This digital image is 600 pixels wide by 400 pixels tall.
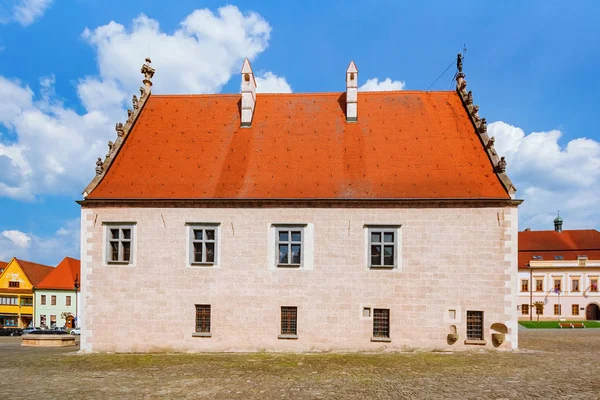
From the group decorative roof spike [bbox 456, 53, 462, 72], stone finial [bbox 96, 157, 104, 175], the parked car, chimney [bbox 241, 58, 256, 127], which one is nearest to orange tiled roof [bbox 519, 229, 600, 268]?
decorative roof spike [bbox 456, 53, 462, 72]

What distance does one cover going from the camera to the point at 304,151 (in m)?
21.5

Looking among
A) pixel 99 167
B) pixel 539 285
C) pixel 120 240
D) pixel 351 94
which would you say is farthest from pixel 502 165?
pixel 539 285

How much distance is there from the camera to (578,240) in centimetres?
5844

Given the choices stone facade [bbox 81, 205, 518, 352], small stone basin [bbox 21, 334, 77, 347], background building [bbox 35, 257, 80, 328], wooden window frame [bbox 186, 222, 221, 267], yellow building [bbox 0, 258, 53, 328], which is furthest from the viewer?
yellow building [bbox 0, 258, 53, 328]

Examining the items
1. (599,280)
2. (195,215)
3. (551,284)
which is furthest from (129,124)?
(599,280)

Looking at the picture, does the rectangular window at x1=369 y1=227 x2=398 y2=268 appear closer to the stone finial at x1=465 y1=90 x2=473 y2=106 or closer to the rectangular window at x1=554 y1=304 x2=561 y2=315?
the stone finial at x1=465 y1=90 x2=473 y2=106

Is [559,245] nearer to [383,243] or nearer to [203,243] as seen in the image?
[383,243]

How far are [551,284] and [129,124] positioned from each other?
55.4 metres

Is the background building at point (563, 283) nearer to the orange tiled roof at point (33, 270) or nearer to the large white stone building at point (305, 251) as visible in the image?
the large white stone building at point (305, 251)

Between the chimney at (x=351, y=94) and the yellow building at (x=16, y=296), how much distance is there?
5675 cm

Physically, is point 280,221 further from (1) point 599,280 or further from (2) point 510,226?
(1) point 599,280

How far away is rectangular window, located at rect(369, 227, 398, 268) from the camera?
63.1 feet

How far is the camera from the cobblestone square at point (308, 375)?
11930 millimetres

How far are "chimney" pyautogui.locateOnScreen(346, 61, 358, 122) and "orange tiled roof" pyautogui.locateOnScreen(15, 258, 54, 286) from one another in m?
57.5
